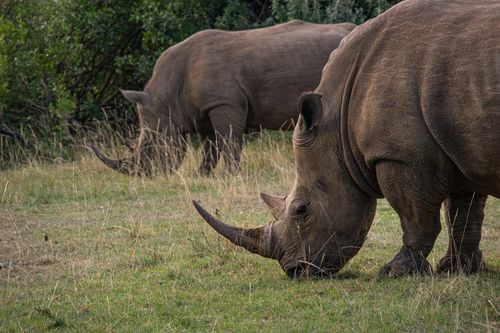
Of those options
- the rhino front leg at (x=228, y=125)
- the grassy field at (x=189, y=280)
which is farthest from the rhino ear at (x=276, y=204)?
the rhino front leg at (x=228, y=125)

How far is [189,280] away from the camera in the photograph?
24.2ft

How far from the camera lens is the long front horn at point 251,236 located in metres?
7.24

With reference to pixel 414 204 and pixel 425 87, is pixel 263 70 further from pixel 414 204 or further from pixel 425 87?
pixel 425 87

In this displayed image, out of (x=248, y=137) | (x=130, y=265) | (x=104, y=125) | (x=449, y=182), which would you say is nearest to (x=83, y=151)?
(x=104, y=125)

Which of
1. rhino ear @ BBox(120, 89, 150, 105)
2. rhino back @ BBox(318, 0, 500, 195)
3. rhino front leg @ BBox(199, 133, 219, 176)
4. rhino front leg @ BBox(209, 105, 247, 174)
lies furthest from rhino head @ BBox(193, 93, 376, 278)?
rhino ear @ BBox(120, 89, 150, 105)

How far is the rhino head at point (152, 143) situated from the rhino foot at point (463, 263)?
6.24m

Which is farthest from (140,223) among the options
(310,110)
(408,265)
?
(408,265)

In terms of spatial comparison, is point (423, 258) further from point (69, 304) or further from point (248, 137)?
point (248, 137)

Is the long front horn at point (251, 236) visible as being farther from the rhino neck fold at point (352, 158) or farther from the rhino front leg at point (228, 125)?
the rhino front leg at point (228, 125)

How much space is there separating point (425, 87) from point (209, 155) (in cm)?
793

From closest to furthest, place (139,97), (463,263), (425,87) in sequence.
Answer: (425,87), (463,263), (139,97)

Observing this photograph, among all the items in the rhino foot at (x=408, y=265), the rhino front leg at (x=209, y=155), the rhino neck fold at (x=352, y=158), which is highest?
the rhino neck fold at (x=352, y=158)

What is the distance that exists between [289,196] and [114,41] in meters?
11.1

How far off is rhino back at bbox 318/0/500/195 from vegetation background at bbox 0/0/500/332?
2.88ft
